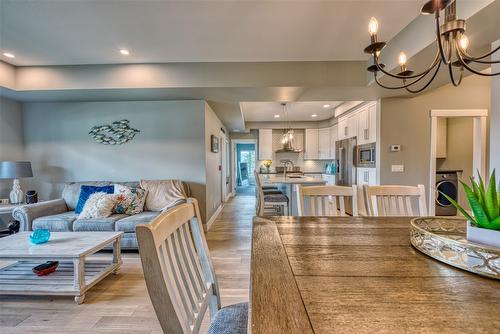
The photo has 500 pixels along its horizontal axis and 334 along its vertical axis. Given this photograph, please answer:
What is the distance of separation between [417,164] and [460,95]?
51.9 inches

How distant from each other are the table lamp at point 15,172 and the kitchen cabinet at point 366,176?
5644 millimetres

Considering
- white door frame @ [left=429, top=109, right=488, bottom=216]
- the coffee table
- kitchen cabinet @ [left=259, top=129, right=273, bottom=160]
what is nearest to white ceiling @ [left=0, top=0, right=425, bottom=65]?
white door frame @ [left=429, top=109, right=488, bottom=216]

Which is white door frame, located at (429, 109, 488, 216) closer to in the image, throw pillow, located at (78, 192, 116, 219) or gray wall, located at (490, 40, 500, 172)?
gray wall, located at (490, 40, 500, 172)

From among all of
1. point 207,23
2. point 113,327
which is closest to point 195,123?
point 207,23

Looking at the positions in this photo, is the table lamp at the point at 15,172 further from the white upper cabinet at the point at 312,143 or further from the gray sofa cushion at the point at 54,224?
the white upper cabinet at the point at 312,143

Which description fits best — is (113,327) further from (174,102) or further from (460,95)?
(460,95)

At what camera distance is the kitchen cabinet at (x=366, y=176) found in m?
4.20

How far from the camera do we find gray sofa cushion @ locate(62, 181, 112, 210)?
362 cm

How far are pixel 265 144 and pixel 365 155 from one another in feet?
12.0

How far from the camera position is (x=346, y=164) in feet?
17.8

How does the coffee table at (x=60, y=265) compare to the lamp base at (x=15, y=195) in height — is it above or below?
below

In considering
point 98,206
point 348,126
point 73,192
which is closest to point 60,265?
point 98,206

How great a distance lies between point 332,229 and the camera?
4.22ft

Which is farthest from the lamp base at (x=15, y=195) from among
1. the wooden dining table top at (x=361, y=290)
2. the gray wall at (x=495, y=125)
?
the gray wall at (x=495, y=125)
